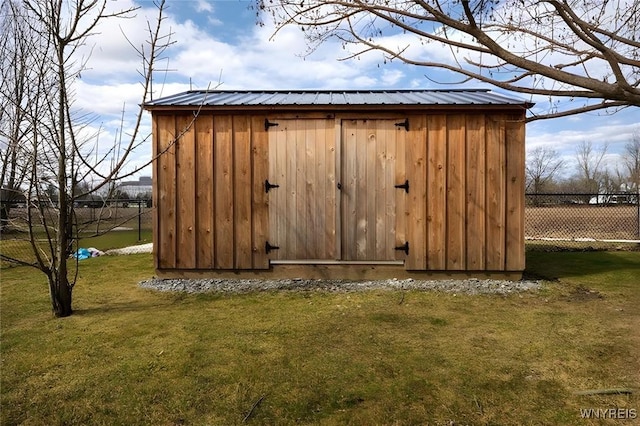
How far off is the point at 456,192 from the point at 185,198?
3.59 meters

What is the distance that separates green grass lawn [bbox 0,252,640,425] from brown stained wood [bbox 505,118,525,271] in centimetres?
61

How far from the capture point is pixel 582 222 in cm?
1130

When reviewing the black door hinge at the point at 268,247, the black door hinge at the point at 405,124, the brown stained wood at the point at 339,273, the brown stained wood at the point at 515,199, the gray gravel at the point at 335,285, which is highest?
the black door hinge at the point at 405,124

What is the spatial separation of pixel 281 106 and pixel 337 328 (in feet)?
9.92

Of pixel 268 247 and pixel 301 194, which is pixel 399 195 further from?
pixel 268 247

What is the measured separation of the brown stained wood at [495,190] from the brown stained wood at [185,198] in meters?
3.89

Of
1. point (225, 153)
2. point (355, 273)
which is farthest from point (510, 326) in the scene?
point (225, 153)

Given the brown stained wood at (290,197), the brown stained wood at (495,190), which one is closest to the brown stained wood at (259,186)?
the brown stained wood at (290,197)

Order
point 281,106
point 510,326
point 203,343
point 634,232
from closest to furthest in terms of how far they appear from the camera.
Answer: point 203,343 → point 510,326 → point 281,106 → point 634,232

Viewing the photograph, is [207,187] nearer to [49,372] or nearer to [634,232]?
[49,372]

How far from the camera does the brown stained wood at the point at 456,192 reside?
530 centimetres

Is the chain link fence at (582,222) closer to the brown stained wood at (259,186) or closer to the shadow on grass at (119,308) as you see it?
the brown stained wood at (259,186)

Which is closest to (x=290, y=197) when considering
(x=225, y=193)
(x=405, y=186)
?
(x=225, y=193)

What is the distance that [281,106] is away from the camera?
5.28m
